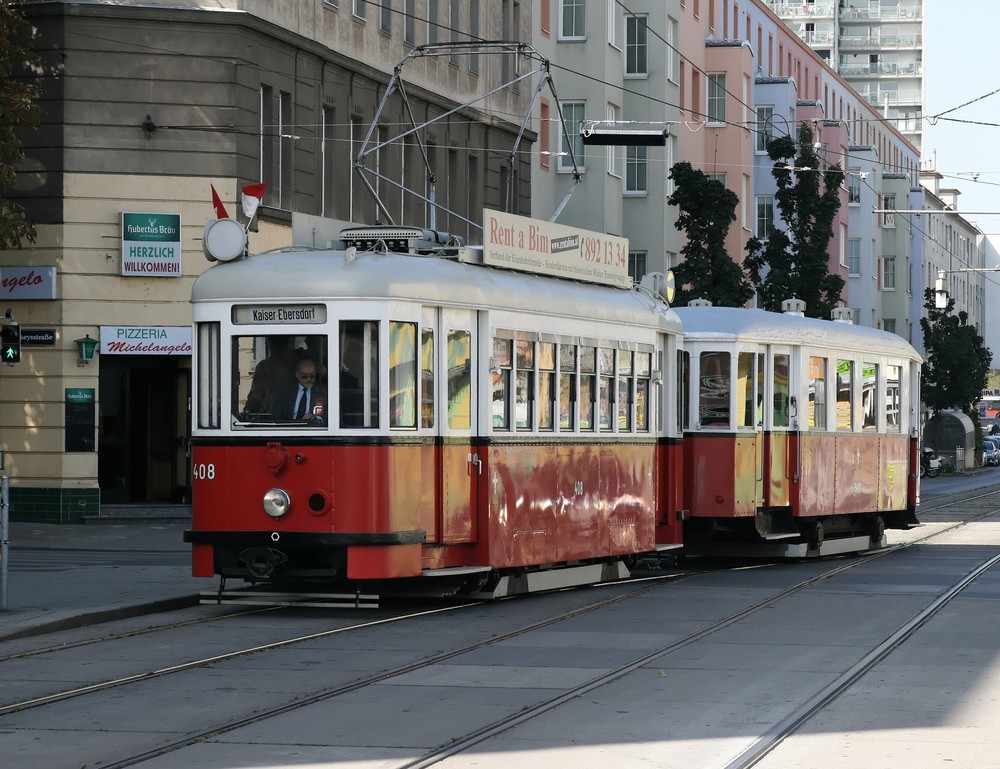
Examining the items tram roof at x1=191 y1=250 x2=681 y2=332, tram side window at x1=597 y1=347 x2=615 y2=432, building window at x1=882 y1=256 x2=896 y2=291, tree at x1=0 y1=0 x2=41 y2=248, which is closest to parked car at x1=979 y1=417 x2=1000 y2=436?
building window at x1=882 y1=256 x2=896 y2=291

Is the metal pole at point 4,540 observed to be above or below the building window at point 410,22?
below

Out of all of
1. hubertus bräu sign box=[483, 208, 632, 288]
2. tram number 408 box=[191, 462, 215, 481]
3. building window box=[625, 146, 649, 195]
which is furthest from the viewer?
building window box=[625, 146, 649, 195]

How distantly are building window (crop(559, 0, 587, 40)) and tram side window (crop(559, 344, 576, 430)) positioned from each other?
3363 centimetres

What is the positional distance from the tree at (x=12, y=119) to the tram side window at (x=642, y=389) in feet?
38.3

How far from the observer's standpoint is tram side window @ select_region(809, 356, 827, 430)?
77.3ft

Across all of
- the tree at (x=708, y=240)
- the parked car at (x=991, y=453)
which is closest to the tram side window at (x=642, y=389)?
the tree at (x=708, y=240)

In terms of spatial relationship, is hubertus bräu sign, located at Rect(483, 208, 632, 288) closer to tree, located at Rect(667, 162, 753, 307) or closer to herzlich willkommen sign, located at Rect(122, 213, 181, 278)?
herzlich willkommen sign, located at Rect(122, 213, 181, 278)

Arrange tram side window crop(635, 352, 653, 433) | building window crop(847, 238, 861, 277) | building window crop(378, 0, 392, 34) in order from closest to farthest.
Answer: tram side window crop(635, 352, 653, 433) < building window crop(378, 0, 392, 34) < building window crop(847, 238, 861, 277)

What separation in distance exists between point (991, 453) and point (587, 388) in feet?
253

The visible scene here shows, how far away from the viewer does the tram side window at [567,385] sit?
17.9 m

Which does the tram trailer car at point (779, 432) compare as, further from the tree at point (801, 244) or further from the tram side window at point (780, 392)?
the tree at point (801, 244)

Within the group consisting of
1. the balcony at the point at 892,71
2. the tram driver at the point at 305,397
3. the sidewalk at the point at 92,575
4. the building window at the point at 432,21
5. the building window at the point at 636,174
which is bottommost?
the sidewalk at the point at 92,575

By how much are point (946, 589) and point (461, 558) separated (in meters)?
5.43

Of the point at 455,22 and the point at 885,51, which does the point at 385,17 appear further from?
the point at 885,51
